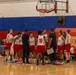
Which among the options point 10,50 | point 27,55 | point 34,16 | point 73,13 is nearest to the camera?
point 27,55

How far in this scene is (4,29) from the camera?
23391 mm

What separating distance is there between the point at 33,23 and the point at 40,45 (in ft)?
24.7

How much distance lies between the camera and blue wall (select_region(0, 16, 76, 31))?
20.1m

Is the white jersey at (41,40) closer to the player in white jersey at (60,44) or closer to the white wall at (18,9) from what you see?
the player in white jersey at (60,44)

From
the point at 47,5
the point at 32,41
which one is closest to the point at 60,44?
the point at 32,41

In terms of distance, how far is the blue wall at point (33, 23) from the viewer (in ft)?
66.0

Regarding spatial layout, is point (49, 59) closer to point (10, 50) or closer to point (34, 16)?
point (10, 50)

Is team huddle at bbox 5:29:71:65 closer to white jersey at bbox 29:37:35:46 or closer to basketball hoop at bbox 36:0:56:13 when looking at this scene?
white jersey at bbox 29:37:35:46

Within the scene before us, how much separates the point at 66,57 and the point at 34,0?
7899 millimetres

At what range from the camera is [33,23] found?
22.0 metres

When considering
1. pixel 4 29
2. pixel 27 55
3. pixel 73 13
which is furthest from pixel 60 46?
pixel 4 29

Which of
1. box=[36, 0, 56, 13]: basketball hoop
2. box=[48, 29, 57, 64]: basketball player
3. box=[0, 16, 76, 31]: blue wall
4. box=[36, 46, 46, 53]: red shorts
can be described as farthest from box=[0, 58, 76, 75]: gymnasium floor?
box=[36, 0, 56, 13]: basketball hoop

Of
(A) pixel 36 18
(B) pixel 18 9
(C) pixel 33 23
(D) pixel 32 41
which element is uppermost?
(B) pixel 18 9

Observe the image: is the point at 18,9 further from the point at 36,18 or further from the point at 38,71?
the point at 38,71
